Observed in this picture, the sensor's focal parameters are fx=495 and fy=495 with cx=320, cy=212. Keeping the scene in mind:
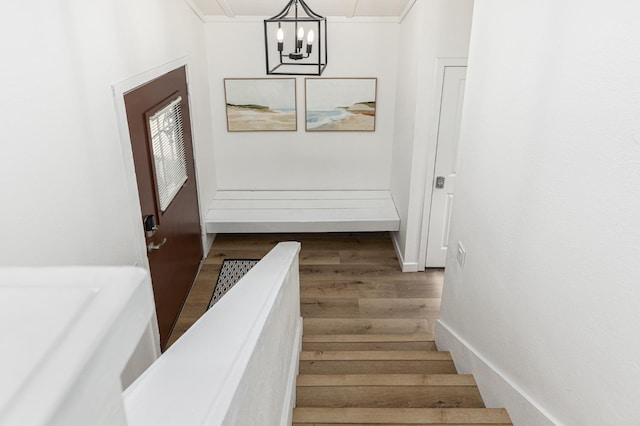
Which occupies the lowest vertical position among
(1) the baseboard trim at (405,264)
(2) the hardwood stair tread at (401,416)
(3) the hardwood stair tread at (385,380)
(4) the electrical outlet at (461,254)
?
(1) the baseboard trim at (405,264)

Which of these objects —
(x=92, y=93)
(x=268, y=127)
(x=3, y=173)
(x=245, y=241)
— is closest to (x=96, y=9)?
(x=92, y=93)

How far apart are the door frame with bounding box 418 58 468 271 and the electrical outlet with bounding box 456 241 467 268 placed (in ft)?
5.11

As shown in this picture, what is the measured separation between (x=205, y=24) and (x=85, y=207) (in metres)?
3.06

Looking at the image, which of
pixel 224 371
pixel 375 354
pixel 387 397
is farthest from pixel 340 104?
pixel 224 371

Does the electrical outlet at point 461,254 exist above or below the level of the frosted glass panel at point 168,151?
below

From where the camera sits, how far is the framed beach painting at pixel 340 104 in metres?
4.93

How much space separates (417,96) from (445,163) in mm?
642

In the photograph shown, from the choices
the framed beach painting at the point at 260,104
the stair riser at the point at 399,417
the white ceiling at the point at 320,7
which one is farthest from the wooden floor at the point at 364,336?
the white ceiling at the point at 320,7

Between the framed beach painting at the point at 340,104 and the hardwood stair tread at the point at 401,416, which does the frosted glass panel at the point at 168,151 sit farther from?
the hardwood stair tread at the point at 401,416

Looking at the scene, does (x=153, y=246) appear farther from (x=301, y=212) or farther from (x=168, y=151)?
(x=301, y=212)

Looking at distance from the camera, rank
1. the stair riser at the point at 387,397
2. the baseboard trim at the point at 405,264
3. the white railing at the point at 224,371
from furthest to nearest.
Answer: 1. the baseboard trim at the point at 405,264
2. the stair riser at the point at 387,397
3. the white railing at the point at 224,371

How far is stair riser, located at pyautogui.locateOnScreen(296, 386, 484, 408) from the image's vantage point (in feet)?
7.58

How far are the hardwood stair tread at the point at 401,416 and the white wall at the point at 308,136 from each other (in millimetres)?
3439

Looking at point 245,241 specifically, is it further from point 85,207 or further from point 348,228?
point 85,207
